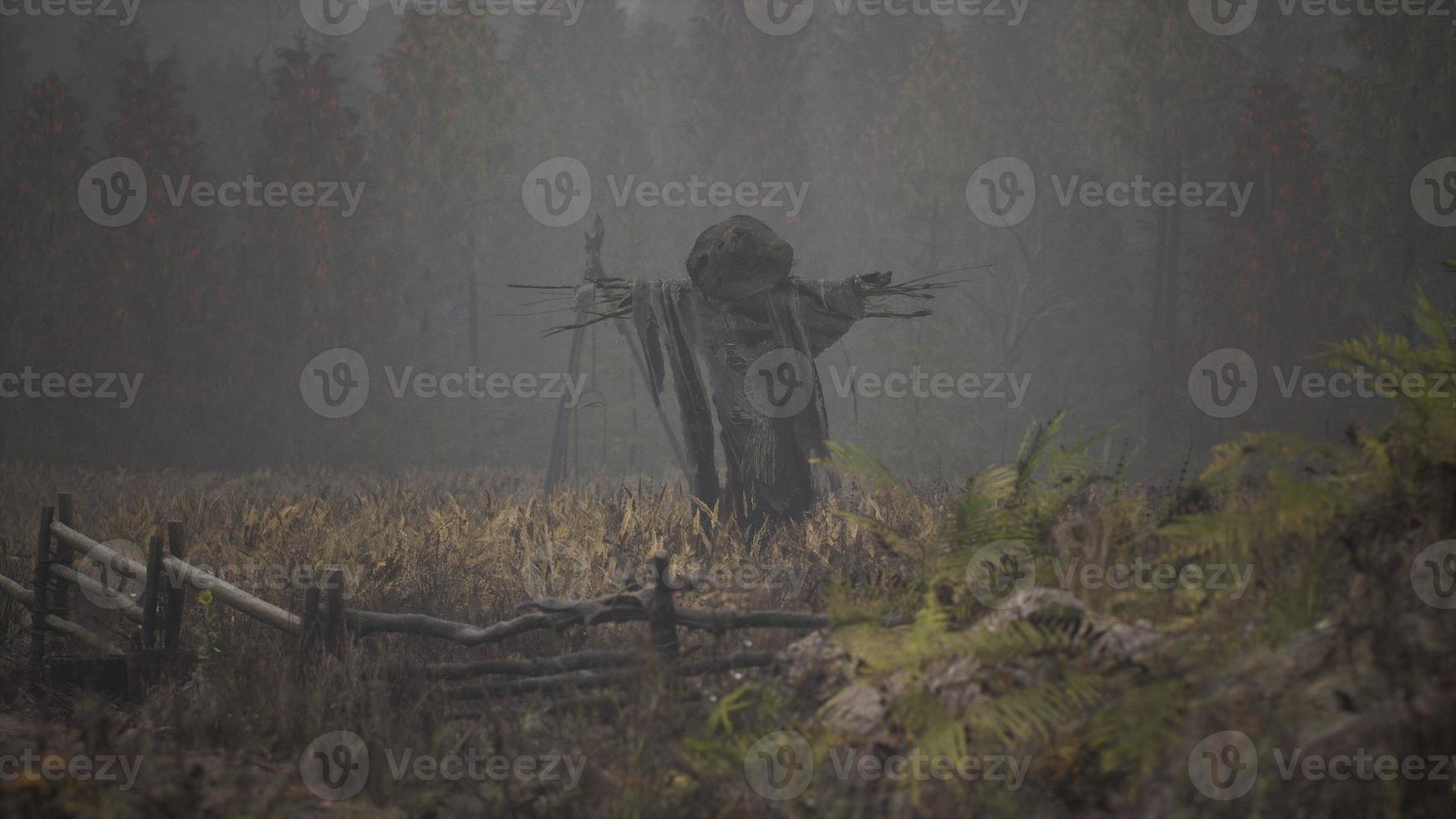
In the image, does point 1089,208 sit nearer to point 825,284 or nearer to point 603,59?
point 603,59

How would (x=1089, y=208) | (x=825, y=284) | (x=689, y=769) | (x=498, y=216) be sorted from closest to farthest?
(x=689, y=769) → (x=825, y=284) → (x=1089, y=208) → (x=498, y=216)

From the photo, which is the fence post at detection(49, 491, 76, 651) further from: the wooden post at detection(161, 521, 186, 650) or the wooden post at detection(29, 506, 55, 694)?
the wooden post at detection(161, 521, 186, 650)

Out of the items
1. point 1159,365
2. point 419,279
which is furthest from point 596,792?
point 419,279

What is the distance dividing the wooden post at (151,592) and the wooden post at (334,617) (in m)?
1.88

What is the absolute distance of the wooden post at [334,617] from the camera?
6.09 meters

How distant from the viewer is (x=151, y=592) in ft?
23.4

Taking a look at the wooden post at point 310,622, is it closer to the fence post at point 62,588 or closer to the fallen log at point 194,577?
the fallen log at point 194,577

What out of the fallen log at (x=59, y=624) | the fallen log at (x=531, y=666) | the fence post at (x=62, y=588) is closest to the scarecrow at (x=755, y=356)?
the fallen log at (x=531, y=666)

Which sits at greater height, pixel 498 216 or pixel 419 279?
pixel 498 216

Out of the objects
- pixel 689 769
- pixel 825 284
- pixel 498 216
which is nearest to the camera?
pixel 689 769

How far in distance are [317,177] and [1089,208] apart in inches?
871

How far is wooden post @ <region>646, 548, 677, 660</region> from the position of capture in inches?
215

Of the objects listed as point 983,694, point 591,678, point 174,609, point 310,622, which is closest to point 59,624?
point 174,609

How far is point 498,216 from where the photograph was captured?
3444cm
